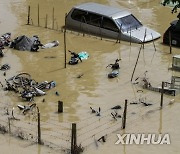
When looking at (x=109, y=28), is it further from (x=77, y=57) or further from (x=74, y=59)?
(x=74, y=59)

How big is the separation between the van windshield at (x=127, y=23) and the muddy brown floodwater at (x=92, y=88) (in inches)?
27.5

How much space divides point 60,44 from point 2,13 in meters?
5.57

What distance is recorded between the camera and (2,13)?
21141mm

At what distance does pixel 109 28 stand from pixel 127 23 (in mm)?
668

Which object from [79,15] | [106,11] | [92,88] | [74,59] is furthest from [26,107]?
[79,15]

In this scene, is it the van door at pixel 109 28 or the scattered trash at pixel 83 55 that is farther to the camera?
the van door at pixel 109 28

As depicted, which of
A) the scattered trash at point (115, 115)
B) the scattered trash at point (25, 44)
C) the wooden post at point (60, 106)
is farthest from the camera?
the scattered trash at point (25, 44)

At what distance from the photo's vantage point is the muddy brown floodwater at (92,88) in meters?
10.2

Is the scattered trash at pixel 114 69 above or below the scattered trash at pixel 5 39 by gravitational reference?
above

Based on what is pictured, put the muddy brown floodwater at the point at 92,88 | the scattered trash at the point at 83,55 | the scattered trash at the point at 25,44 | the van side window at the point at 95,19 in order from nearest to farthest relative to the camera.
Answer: the muddy brown floodwater at the point at 92,88
the scattered trash at the point at 83,55
the scattered trash at the point at 25,44
the van side window at the point at 95,19

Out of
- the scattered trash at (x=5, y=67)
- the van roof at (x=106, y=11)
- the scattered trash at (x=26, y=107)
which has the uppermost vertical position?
the van roof at (x=106, y=11)

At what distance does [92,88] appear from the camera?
13.0m

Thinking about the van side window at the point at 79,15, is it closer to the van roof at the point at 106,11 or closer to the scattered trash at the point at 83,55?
the van roof at the point at 106,11

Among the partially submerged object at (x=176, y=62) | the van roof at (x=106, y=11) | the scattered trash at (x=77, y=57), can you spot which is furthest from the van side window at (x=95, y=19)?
the partially submerged object at (x=176, y=62)
